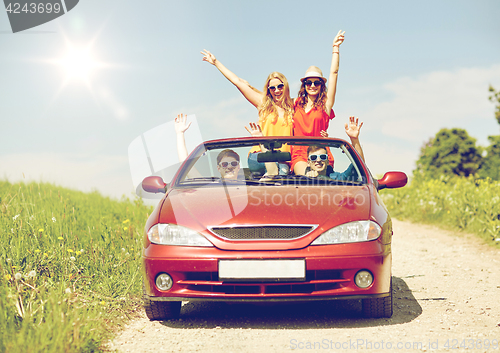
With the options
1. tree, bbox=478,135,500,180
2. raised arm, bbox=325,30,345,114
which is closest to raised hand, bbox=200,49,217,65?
raised arm, bbox=325,30,345,114

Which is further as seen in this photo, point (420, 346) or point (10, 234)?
point (10, 234)

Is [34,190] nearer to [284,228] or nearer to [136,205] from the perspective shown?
[136,205]

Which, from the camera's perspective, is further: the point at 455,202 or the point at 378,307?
the point at 455,202

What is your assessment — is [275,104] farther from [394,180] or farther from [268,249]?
[268,249]

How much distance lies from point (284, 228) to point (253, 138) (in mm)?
1537

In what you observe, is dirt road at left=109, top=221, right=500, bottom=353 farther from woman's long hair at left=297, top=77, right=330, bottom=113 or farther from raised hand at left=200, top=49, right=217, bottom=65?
raised hand at left=200, top=49, right=217, bottom=65

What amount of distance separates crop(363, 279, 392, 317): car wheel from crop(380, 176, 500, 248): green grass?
5461mm

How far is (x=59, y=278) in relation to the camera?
175 inches

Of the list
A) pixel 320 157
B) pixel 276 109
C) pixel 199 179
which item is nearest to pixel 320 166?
pixel 320 157

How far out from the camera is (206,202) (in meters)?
3.99

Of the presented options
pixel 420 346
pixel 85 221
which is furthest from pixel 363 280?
pixel 85 221

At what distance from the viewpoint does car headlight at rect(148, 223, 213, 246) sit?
368 cm

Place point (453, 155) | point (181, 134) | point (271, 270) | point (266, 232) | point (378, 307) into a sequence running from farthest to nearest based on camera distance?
point (453, 155) < point (181, 134) < point (378, 307) < point (266, 232) < point (271, 270)

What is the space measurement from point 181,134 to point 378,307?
9.77ft
